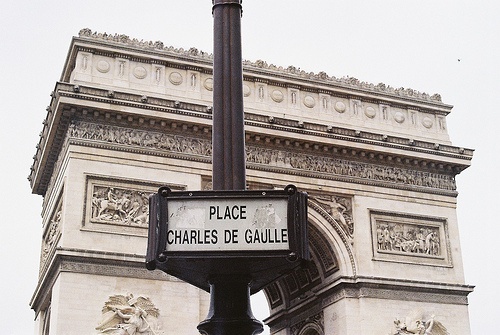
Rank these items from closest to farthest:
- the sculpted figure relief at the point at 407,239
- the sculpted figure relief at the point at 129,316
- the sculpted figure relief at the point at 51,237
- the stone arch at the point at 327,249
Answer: the sculpted figure relief at the point at 129,316, the sculpted figure relief at the point at 51,237, the stone arch at the point at 327,249, the sculpted figure relief at the point at 407,239

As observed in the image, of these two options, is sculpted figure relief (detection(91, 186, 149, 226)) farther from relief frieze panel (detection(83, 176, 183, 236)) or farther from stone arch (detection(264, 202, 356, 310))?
stone arch (detection(264, 202, 356, 310))

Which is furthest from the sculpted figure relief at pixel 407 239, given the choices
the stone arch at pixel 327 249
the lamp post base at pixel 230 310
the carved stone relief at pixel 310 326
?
the lamp post base at pixel 230 310

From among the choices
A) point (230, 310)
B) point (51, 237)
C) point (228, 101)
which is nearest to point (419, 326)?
point (51, 237)

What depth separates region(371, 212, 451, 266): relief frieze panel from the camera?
76.2 ft

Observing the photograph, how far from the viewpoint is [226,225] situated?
339 centimetres

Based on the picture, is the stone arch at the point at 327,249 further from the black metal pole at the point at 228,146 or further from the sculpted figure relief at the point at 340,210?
the black metal pole at the point at 228,146

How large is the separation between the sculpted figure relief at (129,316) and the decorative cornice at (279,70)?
7.51 metres

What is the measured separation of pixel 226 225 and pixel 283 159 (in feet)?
64.0

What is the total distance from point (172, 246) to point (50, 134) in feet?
62.6

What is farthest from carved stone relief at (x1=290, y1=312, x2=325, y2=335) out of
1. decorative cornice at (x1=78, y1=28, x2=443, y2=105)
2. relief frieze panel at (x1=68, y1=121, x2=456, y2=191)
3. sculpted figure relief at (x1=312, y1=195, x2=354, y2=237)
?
decorative cornice at (x1=78, y1=28, x2=443, y2=105)

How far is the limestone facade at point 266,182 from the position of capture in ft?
65.1

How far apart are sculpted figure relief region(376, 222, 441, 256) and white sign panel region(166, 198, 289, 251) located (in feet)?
66.0

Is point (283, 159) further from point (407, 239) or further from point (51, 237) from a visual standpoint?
point (51, 237)

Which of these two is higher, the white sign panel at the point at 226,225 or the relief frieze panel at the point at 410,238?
the relief frieze panel at the point at 410,238
